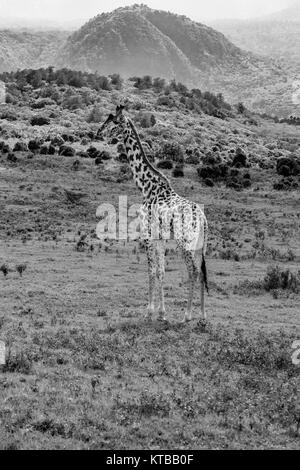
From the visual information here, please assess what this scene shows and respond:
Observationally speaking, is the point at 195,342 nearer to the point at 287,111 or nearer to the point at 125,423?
the point at 125,423

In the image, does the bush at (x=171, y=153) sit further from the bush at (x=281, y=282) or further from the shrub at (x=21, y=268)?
the bush at (x=281, y=282)

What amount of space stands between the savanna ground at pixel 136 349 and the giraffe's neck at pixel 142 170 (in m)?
3.33

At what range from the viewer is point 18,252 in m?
26.3

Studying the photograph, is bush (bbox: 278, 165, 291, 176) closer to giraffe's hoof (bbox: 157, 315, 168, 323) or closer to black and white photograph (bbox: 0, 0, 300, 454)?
black and white photograph (bbox: 0, 0, 300, 454)

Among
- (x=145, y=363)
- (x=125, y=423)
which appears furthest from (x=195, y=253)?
(x=125, y=423)

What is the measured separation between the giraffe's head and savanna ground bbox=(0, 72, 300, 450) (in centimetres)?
478

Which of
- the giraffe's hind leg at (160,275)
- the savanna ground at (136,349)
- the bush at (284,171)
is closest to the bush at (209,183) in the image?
the bush at (284,171)

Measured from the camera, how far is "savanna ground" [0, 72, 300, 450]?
9.86m

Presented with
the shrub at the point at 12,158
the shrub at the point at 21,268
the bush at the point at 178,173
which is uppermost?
Answer: the shrub at the point at 12,158

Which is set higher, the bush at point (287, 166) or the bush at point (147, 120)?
the bush at point (147, 120)

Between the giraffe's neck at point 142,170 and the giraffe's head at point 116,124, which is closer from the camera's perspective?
the giraffe's neck at point 142,170

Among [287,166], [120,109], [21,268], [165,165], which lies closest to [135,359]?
[120,109]

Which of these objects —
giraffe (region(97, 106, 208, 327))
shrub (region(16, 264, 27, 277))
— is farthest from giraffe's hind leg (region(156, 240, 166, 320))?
shrub (region(16, 264, 27, 277))

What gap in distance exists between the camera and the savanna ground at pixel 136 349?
9.86 m
